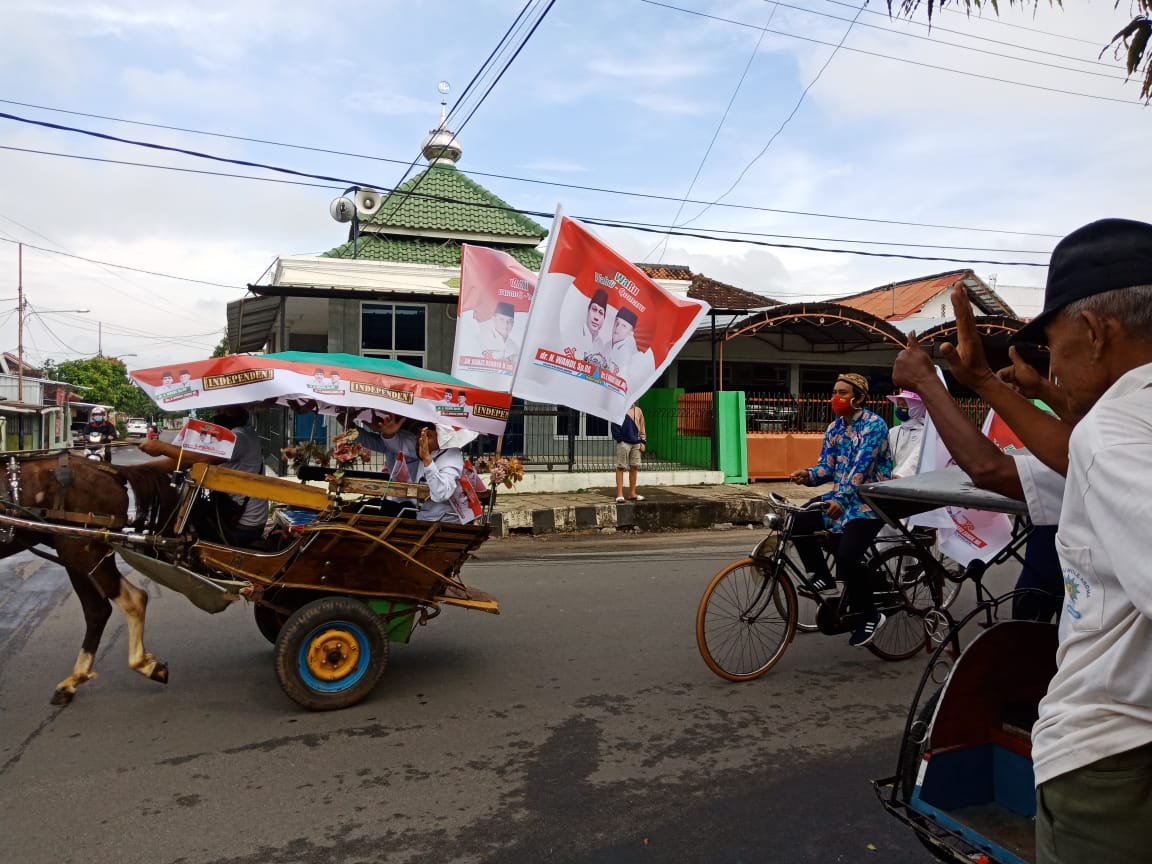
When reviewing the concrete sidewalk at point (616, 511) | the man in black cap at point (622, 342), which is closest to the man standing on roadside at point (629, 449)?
the concrete sidewalk at point (616, 511)

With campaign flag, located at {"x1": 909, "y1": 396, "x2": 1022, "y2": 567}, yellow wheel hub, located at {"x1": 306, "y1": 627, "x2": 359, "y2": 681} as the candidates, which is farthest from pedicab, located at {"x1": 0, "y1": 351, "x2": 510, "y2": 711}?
campaign flag, located at {"x1": 909, "y1": 396, "x2": 1022, "y2": 567}

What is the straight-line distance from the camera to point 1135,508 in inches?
47.6

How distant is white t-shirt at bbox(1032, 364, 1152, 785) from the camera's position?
4.01 ft

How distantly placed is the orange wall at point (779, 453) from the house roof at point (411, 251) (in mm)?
5679

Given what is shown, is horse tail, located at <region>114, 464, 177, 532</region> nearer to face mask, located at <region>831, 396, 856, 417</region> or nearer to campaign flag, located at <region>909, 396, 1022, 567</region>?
face mask, located at <region>831, 396, 856, 417</region>

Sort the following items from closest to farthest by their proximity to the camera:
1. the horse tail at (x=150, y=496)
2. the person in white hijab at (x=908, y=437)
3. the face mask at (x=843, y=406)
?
the horse tail at (x=150, y=496)
the face mask at (x=843, y=406)
the person in white hijab at (x=908, y=437)

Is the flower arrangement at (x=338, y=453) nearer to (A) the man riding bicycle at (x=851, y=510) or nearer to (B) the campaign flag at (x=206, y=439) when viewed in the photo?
(B) the campaign flag at (x=206, y=439)

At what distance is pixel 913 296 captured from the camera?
31469 millimetres

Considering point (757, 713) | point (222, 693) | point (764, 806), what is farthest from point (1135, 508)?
point (222, 693)

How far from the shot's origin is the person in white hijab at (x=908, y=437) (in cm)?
627

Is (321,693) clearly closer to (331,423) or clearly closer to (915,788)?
(915,788)

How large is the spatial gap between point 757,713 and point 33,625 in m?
5.20

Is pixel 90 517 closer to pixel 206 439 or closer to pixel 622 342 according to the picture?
pixel 206 439

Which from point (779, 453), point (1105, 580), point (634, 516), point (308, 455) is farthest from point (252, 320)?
point (1105, 580)
